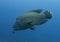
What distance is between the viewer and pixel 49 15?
510mm

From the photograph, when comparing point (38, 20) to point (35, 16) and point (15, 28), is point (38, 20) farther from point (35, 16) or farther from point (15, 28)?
point (15, 28)

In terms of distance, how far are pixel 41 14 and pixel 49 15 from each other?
0.12ft

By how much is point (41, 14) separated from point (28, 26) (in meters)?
0.07

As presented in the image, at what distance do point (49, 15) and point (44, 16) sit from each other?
21 mm

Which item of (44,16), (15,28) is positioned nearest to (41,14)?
(44,16)

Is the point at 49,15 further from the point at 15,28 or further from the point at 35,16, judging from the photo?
the point at 15,28

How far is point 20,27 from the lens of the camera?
1.84 ft

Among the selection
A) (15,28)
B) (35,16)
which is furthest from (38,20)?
(15,28)

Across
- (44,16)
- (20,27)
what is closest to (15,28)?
(20,27)

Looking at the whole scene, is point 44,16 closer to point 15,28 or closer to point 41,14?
point 41,14

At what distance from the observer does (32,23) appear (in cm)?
54

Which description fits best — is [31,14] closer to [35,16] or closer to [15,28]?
[35,16]

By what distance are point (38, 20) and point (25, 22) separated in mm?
56

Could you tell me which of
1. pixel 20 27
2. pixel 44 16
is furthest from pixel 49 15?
pixel 20 27
